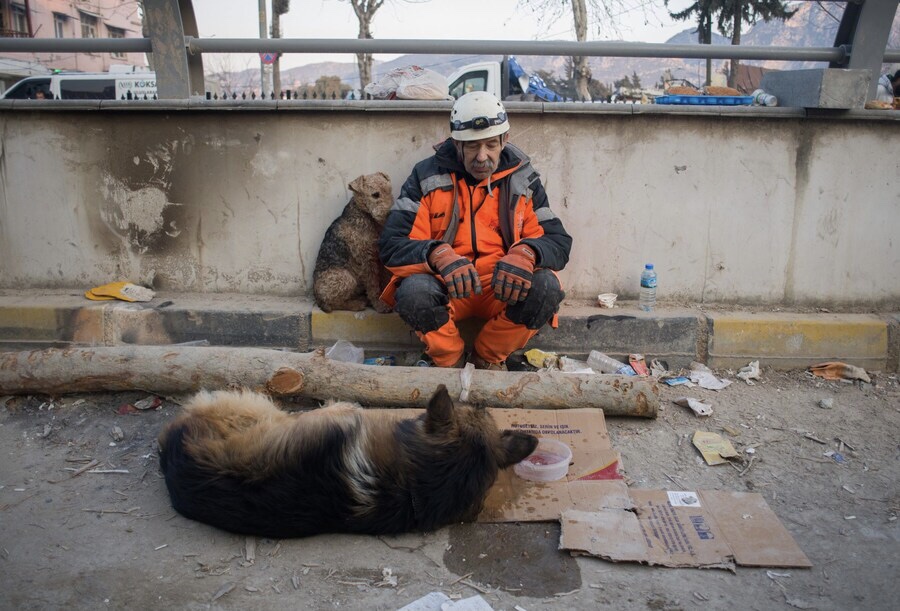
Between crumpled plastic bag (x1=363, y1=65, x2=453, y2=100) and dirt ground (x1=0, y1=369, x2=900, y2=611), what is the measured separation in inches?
103

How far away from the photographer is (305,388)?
388 cm

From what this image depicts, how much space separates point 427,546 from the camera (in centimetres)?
284

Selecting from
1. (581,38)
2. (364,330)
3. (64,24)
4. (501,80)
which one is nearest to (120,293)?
(364,330)

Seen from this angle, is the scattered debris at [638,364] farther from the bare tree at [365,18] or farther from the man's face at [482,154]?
the bare tree at [365,18]

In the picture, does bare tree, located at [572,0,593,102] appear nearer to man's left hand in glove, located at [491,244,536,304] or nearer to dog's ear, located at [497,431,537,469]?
man's left hand in glove, located at [491,244,536,304]

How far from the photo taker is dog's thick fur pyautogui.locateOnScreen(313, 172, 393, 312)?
448 cm

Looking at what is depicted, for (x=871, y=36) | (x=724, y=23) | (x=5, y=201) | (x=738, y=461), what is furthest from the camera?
(x=724, y=23)

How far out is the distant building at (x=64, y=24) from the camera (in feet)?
101

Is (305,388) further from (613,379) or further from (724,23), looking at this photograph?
(724,23)

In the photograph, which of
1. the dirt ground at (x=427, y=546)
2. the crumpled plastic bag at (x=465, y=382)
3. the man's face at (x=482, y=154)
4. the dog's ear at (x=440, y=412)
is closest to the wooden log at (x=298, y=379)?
the crumpled plastic bag at (x=465, y=382)

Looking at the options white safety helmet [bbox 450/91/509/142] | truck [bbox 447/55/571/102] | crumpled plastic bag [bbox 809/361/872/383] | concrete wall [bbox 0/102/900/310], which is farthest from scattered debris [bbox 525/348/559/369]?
truck [bbox 447/55/571/102]

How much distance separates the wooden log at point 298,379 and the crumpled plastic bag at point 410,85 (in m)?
2.04

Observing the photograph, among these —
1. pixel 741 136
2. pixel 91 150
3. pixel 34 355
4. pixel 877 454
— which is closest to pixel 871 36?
pixel 741 136

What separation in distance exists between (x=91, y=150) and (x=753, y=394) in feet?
16.3
